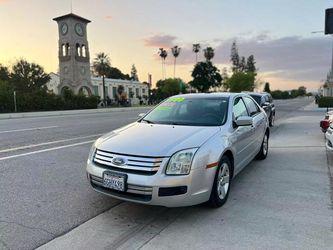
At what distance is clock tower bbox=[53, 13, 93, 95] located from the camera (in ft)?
173

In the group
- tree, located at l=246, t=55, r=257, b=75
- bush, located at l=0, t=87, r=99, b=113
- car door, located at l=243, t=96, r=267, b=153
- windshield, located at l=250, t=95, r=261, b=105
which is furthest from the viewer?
tree, located at l=246, t=55, r=257, b=75

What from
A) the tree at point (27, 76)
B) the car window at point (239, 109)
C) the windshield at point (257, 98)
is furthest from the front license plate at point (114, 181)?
the tree at point (27, 76)

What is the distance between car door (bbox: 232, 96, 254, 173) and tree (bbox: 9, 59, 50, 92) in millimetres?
61875

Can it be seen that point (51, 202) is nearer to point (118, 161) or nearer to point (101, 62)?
point (118, 161)

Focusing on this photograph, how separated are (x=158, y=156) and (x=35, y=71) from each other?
221ft

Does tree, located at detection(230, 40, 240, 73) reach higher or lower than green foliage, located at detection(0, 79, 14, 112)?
higher

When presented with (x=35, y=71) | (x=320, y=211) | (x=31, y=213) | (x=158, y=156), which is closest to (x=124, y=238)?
(x=158, y=156)

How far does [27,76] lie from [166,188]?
6661 centimetres

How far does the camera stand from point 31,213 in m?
4.02

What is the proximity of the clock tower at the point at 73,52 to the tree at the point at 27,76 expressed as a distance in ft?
33.9

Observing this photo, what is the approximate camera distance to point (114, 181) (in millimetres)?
3684

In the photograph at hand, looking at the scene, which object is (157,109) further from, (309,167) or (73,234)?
(309,167)

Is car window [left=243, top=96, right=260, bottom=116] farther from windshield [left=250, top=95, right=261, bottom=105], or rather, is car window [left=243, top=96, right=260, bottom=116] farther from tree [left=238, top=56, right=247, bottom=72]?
tree [left=238, top=56, right=247, bottom=72]

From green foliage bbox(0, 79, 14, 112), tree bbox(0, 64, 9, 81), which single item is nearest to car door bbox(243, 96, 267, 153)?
green foliage bbox(0, 79, 14, 112)
